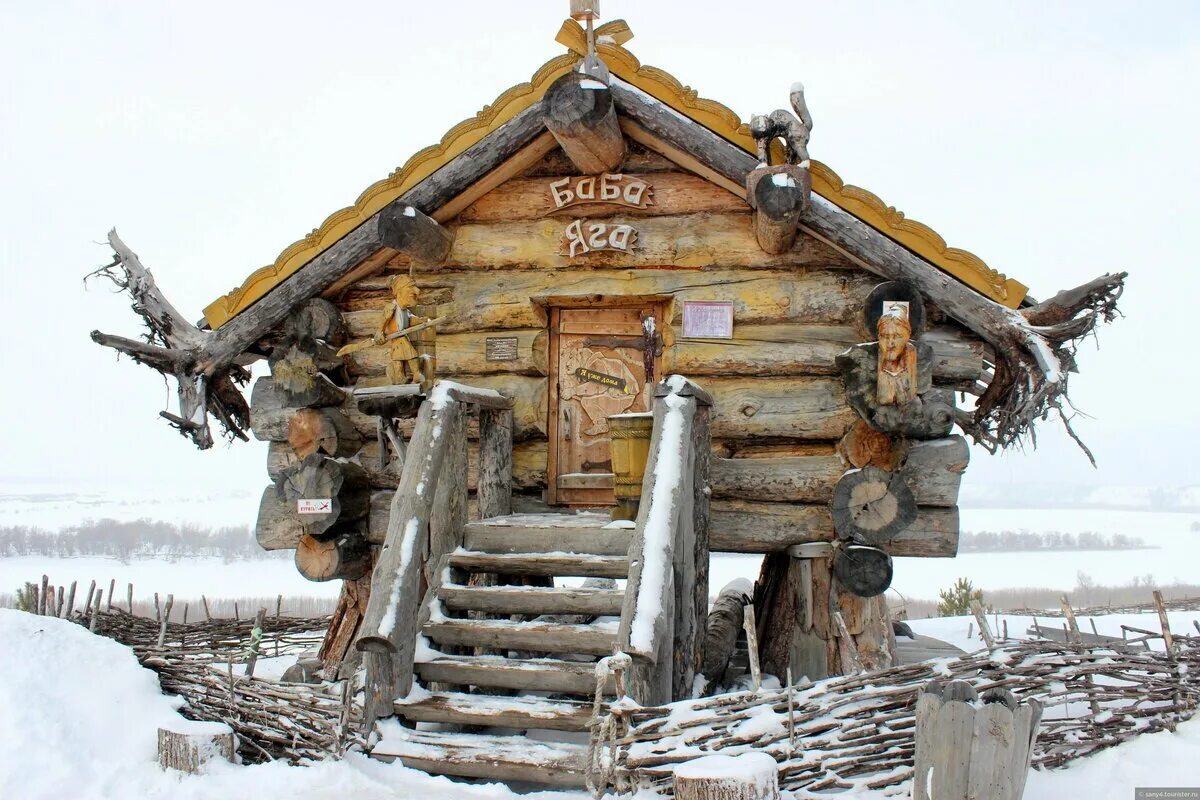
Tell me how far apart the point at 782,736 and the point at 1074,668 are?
6.36 feet

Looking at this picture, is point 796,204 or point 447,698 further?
point 796,204

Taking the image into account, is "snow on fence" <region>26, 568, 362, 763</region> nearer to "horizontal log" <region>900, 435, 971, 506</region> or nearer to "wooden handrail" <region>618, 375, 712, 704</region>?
"wooden handrail" <region>618, 375, 712, 704</region>

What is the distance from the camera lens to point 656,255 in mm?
8289

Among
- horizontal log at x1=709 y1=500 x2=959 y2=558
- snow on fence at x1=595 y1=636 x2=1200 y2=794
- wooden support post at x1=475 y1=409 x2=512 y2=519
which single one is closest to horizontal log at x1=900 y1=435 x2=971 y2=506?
horizontal log at x1=709 y1=500 x2=959 y2=558

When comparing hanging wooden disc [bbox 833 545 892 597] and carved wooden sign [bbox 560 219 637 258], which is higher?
carved wooden sign [bbox 560 219 637 258]

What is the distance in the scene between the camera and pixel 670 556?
563 centimetres

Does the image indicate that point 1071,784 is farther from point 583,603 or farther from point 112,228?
point 112,228

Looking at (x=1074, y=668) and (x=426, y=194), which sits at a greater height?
(x=426, y=194)

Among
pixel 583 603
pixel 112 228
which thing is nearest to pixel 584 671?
pixel 583 603

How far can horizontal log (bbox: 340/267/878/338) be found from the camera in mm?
Answer: 7996

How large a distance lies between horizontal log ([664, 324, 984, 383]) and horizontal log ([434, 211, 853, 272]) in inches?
21.3

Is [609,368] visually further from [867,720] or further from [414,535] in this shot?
[867,720]

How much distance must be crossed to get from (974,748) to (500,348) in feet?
18.3

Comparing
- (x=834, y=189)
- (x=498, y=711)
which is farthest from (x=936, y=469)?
(x=498, y=711)
